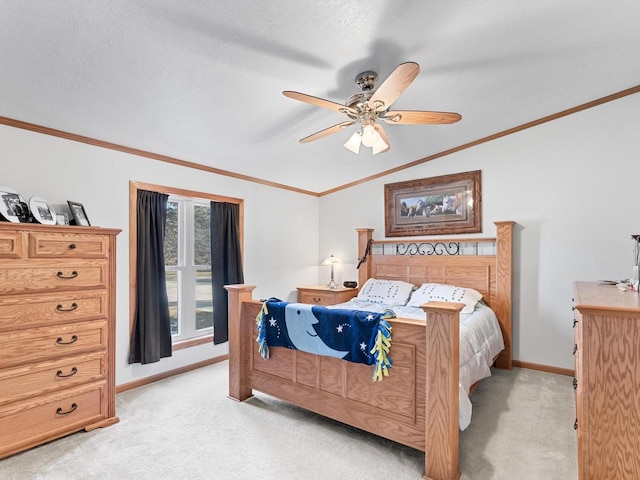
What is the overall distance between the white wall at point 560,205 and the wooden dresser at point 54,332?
2957 millimetres

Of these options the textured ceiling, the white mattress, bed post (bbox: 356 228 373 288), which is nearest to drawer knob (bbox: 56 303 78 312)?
the textured ceiling

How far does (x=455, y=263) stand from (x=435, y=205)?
781 millimetres

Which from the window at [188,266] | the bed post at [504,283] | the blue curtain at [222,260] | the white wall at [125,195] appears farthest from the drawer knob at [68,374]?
the bed post at [504,283]

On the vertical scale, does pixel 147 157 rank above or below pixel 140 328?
above

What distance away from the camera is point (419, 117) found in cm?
232

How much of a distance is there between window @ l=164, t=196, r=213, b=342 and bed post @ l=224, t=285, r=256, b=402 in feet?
3.64

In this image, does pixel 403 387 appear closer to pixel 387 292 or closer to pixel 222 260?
pixel 387 292

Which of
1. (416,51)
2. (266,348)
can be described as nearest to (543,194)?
(416,51)

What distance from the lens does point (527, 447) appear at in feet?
7.53

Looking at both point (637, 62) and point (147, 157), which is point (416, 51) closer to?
point (637, 62)

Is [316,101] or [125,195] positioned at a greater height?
[316,101]

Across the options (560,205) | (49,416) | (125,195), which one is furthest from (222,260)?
(560,205)

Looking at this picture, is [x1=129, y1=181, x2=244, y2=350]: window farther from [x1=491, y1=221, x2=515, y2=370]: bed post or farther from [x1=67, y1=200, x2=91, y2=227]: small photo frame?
[x1=491, y1=221, x2=515, y2=370]: bed post

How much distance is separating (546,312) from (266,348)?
A: 3.00 m
